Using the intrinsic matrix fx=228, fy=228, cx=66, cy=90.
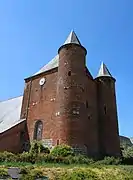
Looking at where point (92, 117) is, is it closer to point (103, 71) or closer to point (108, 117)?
point (108, 117)

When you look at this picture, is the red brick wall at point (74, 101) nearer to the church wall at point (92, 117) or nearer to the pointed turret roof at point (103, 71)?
the church wall at point (92, 117)

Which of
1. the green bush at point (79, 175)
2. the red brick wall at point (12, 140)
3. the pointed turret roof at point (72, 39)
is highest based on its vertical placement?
the pointed turret roof at point (72, 39)

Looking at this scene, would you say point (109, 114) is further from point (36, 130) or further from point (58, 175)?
point (58, 175)

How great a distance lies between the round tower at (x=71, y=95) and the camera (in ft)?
85.0

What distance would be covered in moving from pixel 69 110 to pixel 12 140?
8.67m

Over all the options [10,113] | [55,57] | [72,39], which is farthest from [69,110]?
[10,113]

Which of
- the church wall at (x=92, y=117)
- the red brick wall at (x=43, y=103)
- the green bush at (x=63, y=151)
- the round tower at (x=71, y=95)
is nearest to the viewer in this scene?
the green bush at (x=63, y=151)

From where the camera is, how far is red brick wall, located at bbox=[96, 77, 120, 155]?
3097 centimetres

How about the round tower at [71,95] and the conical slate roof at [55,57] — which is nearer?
the round tower at [71,95]

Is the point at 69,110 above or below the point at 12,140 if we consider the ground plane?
above

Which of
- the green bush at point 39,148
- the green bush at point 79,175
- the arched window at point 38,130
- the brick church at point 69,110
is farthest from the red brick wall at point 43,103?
the green bush at point 79,175

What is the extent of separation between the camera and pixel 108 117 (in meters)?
32.3

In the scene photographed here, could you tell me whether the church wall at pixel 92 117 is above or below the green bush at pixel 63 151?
above

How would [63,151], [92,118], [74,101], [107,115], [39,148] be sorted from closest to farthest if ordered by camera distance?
[63,151], [39,148], [74,101], [92,118], [107,115]
